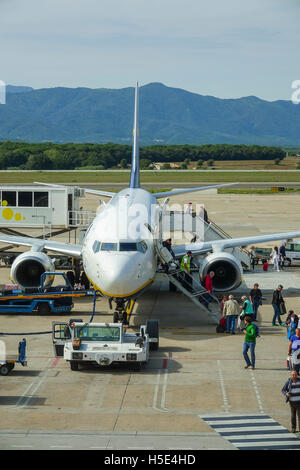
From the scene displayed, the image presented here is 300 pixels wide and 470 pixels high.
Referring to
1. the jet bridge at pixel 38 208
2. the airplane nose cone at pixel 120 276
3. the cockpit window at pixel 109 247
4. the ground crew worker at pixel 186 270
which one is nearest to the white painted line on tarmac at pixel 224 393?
the airplane nose cone at pixel 120 276

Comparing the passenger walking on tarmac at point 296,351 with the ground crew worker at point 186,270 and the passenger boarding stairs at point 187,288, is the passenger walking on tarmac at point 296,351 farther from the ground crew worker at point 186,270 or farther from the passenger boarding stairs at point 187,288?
the ground crew worker at point 186,270

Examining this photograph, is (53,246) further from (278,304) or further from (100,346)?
(100,346)

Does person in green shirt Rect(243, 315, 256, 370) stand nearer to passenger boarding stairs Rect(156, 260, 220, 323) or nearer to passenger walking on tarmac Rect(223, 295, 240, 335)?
passenger walking on tarmac Rect(223, 295, 240, 335)

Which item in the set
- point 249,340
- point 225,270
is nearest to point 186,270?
point 225,270

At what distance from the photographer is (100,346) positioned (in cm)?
2102

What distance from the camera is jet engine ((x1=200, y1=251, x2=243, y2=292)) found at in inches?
1203

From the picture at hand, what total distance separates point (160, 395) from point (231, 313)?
24.3 ft

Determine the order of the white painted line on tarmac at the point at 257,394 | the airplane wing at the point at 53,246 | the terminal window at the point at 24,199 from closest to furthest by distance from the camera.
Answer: the white painted line on tarmac at the point at 257,394 < the airplane wing at the point at 53,246 < the terminal window at the point at 24,199

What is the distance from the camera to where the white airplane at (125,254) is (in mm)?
24219

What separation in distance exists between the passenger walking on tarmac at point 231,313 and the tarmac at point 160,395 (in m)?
0.42

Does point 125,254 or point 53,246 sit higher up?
point 125,254

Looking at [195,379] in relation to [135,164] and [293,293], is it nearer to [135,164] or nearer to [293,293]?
[293,293]
